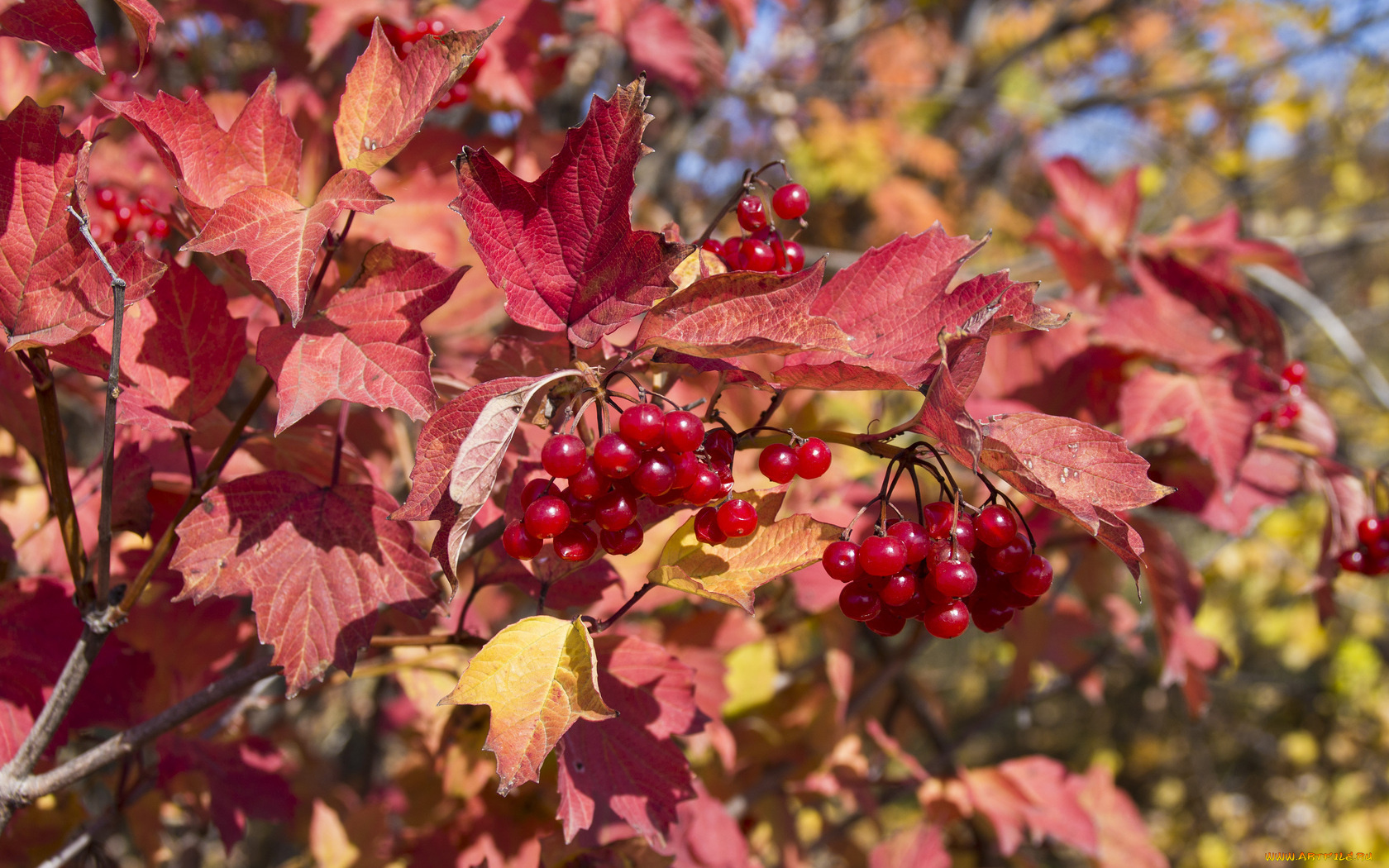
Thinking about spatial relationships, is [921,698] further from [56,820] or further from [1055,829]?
[56,820]

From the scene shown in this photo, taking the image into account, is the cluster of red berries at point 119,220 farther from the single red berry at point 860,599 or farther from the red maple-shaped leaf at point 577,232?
the single red berry at point 860,599

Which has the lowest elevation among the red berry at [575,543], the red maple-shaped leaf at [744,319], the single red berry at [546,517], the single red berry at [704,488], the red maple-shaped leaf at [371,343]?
the red berry at [575,543]

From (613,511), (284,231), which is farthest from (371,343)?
(613,511)

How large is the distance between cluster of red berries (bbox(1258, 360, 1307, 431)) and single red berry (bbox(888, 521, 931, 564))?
3.77 ft

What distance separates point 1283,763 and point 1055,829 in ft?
16.2

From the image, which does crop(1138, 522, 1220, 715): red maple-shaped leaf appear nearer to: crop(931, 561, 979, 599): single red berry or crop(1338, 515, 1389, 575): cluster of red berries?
crop(1338, 515, 1389, 575): cluster of red berries

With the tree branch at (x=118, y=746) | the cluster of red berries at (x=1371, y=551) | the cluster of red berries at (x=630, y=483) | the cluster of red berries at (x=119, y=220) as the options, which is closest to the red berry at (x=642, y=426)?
the cluster of red berries at (x=630, y=483)

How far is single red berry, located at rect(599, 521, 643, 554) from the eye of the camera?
87 centimetres

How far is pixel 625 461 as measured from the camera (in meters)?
0.78

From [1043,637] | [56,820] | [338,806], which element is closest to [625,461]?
[56,820]

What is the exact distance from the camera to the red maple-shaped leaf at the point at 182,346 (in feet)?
3.46

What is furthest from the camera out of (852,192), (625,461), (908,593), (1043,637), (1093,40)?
(1093,40)

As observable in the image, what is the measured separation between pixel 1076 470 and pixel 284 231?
83cm

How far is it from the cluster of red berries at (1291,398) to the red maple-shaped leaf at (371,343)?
157 centimetres
